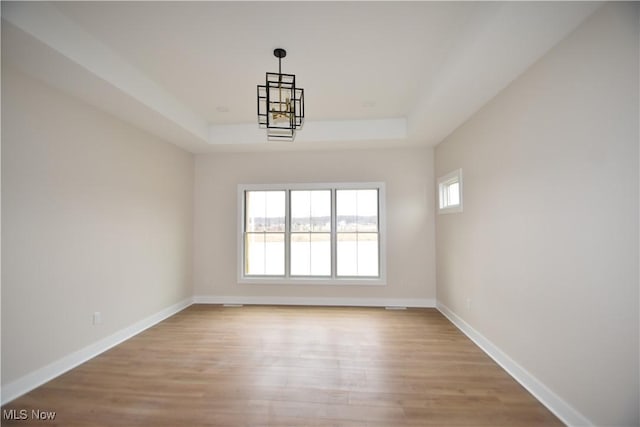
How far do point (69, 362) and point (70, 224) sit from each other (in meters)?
1.31

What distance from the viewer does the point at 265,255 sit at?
527cm

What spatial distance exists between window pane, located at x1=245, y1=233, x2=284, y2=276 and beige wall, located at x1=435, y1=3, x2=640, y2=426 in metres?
3.23

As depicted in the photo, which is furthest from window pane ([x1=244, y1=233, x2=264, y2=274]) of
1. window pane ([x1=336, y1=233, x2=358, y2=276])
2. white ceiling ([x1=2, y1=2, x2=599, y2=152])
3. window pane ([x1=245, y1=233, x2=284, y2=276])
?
white ceiling ([x1=2, y1=2, x2=599, y2=152])

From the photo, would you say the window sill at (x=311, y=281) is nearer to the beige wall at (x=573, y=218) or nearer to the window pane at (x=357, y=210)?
the window pane at (x=357, y=210)

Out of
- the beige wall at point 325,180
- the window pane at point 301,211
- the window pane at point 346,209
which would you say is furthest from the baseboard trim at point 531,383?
the window pane at point 301,211

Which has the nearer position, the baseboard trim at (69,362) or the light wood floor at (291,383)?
the light wood floor at (291,383)

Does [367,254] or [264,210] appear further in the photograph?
[264,210]

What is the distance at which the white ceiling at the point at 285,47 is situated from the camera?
6.89 feet

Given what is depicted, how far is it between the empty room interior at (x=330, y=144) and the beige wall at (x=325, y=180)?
0.40 meters

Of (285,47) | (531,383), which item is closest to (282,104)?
(285,47)

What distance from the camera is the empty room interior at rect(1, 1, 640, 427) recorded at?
1.89m

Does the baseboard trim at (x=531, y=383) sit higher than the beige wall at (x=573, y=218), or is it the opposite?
the beige wall at (x=573, y=218)

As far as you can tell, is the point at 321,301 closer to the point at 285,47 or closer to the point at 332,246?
the point at 332,246

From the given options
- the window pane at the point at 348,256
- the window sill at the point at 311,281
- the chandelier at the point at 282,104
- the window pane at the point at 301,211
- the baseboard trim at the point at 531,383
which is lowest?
the baseboard trim at the point at 531,383
